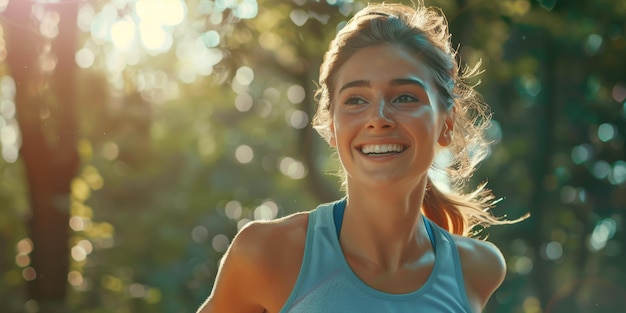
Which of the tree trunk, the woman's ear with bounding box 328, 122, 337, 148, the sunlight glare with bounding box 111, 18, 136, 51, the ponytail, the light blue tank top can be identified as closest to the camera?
the light blue tank top

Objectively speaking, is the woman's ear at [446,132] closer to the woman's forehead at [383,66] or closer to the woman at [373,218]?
the woman at [373,218]

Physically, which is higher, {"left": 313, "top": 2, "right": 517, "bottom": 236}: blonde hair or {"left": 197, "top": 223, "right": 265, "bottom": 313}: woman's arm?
{"left": 313, "top": 2, "right": 517, "bottom": 236}: blonde hair

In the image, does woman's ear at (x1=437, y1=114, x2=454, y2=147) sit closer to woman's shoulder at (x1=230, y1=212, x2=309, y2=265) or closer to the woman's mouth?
the woman's mouth

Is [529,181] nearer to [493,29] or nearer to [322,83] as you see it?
[493,29]

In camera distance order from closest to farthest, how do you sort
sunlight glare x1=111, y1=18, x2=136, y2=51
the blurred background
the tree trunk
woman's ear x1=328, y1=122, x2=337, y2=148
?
woman's ear x1=328, y1=122, x2=337, y2=148 → the tree trunk → the blurred background → sunlight glare x1=111, y1=18, x2=136, y2=51

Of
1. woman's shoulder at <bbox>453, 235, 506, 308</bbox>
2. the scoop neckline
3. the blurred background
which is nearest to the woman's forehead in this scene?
the scoop neckline

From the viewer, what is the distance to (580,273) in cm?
1365

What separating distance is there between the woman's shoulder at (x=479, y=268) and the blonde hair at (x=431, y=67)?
0.31 meters

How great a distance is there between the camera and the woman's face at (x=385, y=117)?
242 cm

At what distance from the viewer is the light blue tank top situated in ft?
7.74

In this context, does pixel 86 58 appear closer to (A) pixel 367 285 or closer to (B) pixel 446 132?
(B) pixel 446 132

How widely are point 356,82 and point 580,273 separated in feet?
39.2

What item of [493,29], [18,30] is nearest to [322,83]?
[18,30]

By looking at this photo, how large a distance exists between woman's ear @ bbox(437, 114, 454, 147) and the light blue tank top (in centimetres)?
34
